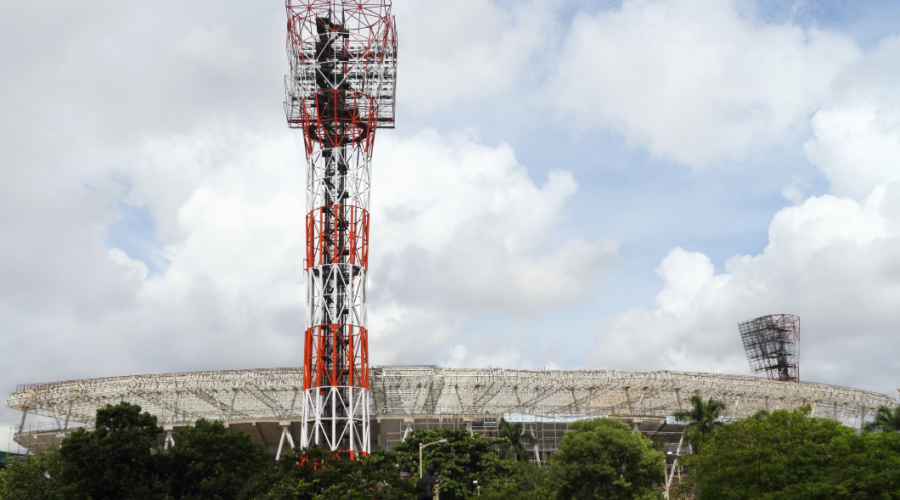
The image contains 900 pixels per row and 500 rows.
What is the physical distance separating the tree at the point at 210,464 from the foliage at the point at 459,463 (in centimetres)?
1371

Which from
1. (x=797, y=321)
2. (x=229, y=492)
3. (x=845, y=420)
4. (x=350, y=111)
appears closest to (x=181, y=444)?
(x=229, y=492)

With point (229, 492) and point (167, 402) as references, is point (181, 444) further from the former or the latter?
point (167, 402)

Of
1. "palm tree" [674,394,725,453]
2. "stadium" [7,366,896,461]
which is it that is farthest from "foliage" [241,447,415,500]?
"stadium" [7,366,896,461]

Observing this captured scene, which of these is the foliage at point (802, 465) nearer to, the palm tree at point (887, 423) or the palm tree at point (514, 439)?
the palm tree at point (514, 439)

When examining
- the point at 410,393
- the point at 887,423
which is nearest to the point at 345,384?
the point at 410,393

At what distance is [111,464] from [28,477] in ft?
53.3

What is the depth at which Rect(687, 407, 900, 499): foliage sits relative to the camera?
40.1m

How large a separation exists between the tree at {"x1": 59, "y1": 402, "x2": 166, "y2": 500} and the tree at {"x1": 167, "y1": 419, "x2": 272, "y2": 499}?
143 cm

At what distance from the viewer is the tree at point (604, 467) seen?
63.1 meters

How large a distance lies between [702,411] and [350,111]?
5036 cm

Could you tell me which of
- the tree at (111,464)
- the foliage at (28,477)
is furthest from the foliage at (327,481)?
the foliage at (28,477)

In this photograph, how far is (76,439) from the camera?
6419 centimetres

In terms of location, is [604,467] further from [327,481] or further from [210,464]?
[210,464]

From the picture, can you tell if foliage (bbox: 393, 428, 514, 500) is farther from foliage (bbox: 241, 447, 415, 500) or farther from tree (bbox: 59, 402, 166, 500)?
tree (bbox: 59, 402, 166, 500)
